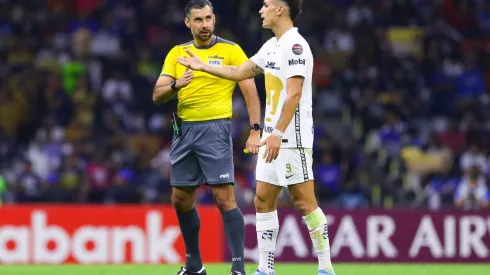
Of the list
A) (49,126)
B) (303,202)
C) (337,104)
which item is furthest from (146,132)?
(303,202)

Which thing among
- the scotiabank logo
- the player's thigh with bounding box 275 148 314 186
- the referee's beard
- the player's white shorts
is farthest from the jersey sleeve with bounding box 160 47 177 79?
the scotiabank logo

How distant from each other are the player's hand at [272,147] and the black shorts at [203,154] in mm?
1011

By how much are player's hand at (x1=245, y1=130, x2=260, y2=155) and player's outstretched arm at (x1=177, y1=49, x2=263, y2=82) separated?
0.51 metres

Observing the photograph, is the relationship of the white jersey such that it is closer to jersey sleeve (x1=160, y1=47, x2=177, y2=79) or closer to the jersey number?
the jersey number

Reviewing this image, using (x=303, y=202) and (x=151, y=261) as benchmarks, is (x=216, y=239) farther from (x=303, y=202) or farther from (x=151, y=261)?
(x=303, y=202)

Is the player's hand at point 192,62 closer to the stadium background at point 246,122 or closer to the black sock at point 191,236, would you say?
the black sock at point 191,236

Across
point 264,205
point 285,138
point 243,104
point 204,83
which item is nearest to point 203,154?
point 204,83

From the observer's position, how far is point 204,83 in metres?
10.4

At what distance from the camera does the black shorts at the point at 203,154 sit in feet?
33.9

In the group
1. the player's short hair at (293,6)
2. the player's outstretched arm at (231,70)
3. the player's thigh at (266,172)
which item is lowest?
the player's thigh at (266,172)

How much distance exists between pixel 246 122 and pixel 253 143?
936cm

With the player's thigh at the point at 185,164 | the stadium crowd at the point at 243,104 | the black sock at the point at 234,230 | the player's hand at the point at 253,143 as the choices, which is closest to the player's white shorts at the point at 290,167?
the player's hand at the point at 253,143

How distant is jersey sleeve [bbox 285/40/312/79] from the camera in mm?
9430

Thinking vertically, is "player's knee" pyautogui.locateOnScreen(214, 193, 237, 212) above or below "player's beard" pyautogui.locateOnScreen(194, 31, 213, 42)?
below
